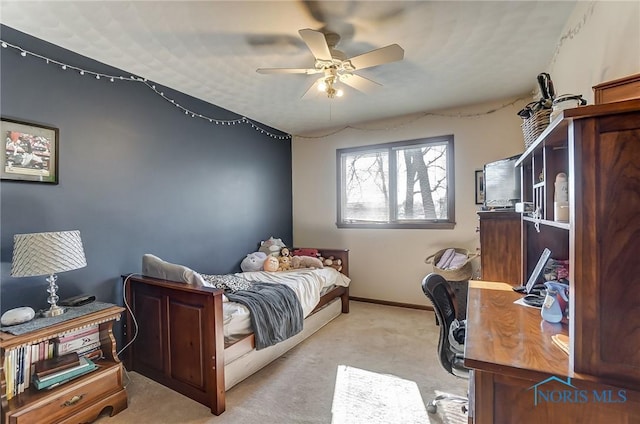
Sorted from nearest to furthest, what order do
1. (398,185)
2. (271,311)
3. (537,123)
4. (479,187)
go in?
(537,123), (271,311), (479,187), (398,185)

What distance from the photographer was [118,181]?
2541 mm

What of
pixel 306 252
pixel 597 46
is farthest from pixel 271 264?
pixel 597 46

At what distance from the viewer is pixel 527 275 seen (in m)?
1.91

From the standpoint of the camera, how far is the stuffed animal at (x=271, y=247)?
157 inches

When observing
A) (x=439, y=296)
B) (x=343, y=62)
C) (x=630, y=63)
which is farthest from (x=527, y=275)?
(x=343, y=62)

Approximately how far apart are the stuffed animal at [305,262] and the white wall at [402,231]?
0.83 metres

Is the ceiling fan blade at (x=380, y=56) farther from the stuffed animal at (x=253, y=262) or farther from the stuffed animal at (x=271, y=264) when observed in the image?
the stuffed animal at (x=253, y=262)

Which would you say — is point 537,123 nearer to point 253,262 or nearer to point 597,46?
point 597,46

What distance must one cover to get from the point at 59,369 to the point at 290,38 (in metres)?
2.62

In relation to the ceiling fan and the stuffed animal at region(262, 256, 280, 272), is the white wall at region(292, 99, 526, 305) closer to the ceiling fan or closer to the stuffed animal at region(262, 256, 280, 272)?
the stuffed animal at region(262, 256, 280, 272)

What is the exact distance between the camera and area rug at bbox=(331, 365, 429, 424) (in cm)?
184

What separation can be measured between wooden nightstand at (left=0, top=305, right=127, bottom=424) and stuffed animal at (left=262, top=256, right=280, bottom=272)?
174 centimetres

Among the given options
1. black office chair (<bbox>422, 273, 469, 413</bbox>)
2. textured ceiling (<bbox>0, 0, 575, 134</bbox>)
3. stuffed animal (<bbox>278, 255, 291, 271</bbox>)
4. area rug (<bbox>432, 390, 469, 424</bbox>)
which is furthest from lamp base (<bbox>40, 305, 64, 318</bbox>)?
area rug (<bbox>432, 390, 469, 424</bbox>)

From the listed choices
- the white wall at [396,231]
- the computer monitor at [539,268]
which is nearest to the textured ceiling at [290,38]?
the white wall at [396,231]
